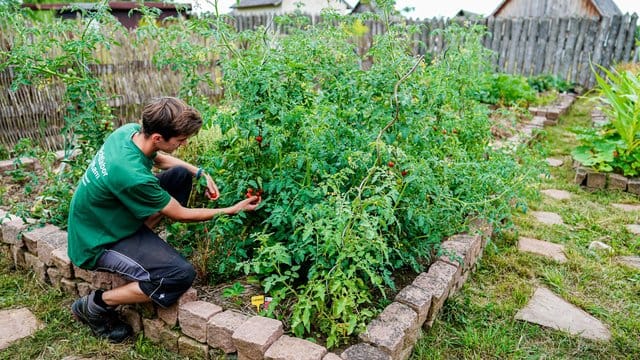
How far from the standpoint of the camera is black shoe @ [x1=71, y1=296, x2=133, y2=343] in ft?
7.54

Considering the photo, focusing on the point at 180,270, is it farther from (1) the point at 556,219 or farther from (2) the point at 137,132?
(1) the point at 556,219

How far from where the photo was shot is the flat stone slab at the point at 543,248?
3177mm

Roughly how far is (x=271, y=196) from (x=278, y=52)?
32.4 inches

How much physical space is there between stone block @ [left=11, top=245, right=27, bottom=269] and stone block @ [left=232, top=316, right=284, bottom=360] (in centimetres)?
187

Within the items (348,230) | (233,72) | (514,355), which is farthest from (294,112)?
(514,355)

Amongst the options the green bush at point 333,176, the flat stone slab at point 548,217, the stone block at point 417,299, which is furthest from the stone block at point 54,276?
the flat stone slab at point 548,217

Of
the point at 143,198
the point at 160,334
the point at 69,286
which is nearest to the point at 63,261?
the point at 69,286

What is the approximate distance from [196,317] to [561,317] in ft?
6.51

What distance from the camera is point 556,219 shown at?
3.79 metres

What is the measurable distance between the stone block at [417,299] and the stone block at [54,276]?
201cm

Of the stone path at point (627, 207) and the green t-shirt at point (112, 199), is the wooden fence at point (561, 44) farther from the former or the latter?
the green t-shirt at point (112, 199)

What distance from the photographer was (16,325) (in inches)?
96.3

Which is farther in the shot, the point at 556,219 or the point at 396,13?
the point at 556,219

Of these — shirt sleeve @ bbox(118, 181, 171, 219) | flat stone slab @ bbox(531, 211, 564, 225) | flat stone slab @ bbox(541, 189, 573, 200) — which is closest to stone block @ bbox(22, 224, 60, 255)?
shirt sleeve @ bbox(118, 181, 171, 219)
